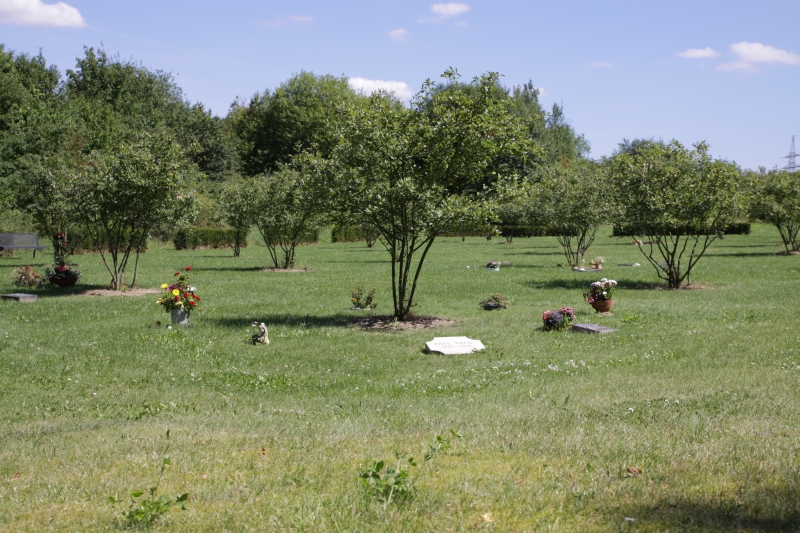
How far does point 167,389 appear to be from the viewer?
884 cm

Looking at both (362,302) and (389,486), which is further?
(362,302)

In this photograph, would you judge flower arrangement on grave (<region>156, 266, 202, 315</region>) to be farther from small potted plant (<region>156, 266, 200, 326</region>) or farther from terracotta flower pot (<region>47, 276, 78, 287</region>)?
terracotta flower pot (<region>47, 276, 78, 287</region>)

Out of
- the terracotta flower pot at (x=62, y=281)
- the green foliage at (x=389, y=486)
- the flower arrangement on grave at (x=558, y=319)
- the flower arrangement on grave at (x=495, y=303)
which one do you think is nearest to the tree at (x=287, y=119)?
the terracotta flower pot at (x=62, y=281)

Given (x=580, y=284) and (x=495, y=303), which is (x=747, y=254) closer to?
(x=580, y=284)

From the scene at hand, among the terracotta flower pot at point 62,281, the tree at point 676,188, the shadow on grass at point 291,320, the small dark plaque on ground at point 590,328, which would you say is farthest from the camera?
the terracotta flower pot at point 62,281

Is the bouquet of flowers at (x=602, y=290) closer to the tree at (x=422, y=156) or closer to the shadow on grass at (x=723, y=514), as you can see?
the tree at (x=422, y=156)

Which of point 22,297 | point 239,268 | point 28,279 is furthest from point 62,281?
point 239,268

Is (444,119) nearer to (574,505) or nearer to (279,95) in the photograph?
(574,505)

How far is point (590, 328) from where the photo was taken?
40.8ft

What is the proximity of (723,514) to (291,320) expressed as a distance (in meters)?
11.6

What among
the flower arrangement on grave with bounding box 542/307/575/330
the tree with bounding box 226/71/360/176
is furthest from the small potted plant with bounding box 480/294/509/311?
the tree with bounding box 226/71/360/176

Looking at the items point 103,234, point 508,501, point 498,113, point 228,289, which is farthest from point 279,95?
point 508,501

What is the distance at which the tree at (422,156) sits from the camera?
1312 cm

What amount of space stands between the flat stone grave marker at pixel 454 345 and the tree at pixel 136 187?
10.8 metres
